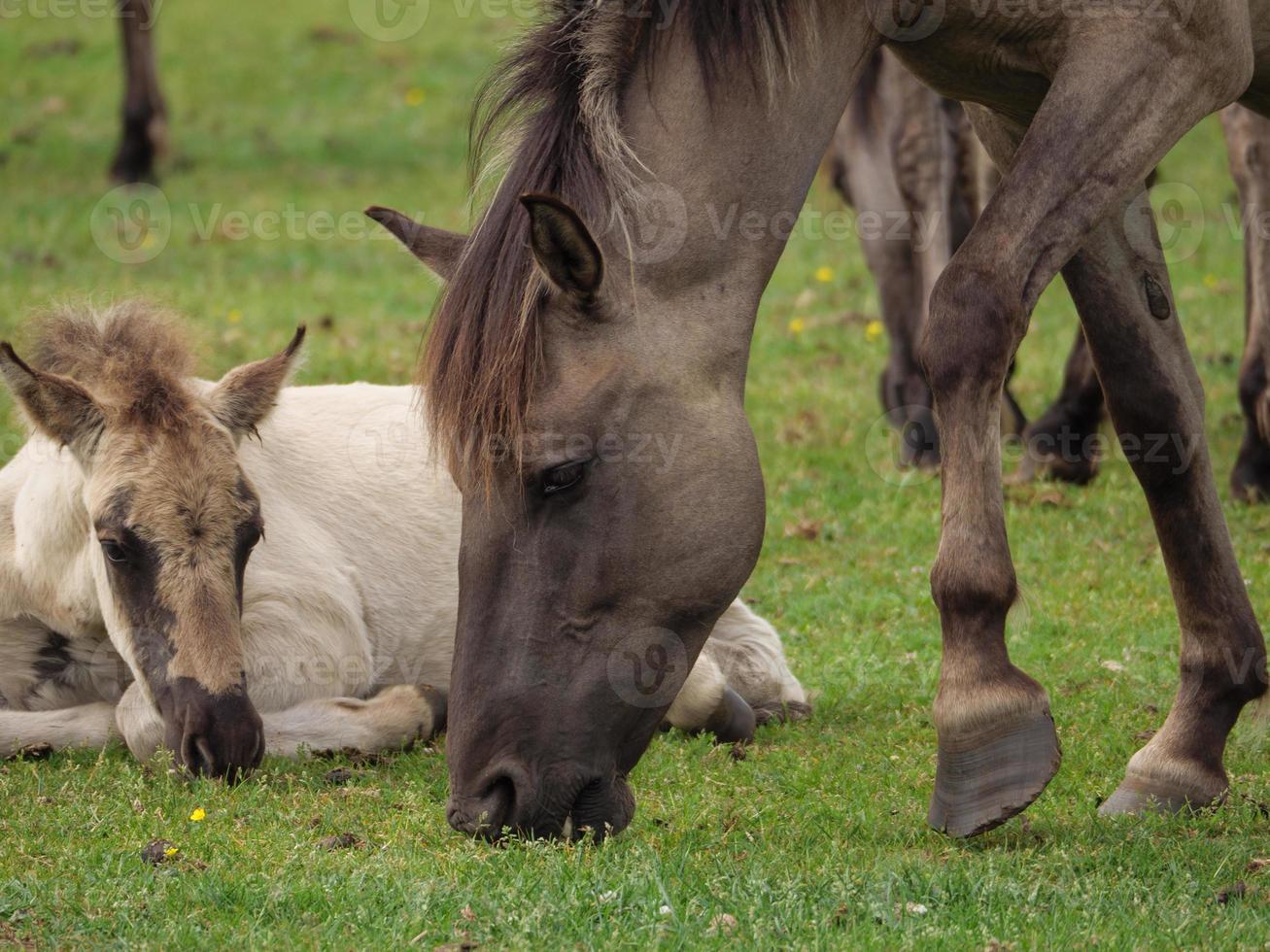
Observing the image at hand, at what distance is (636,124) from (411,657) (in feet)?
8.52

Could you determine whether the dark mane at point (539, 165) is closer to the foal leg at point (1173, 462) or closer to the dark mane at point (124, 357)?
the foal leg at point (1173, 462)

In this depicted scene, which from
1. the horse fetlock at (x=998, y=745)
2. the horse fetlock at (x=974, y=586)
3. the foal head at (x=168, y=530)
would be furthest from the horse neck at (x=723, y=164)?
the foal head at (x=168, y=530)

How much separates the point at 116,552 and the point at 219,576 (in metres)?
0.32

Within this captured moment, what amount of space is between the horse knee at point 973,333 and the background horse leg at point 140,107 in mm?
14348

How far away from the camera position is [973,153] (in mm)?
9070

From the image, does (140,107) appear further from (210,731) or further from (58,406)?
(210,731)

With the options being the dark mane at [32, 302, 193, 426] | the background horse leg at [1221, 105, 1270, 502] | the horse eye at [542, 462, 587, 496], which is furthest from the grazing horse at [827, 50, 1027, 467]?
the horse eye at [542, 462, 587, 496]

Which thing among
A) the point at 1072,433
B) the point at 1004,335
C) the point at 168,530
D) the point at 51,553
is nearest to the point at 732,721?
the point at 168,530

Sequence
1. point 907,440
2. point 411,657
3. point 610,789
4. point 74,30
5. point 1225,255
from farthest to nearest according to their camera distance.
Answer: point 74,30
point 1225,255
point 907,440
point 411,657
point 610,789

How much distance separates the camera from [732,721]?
5117 mm

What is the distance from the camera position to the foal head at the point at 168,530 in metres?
4.51

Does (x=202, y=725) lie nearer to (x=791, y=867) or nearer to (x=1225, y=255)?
(x=791, y=867)

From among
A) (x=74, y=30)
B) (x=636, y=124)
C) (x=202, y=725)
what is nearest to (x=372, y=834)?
(x=202, y=725)

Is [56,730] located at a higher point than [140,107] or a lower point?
lower
